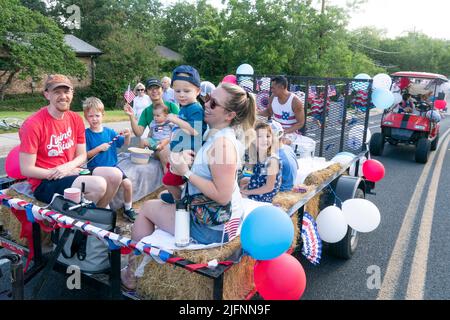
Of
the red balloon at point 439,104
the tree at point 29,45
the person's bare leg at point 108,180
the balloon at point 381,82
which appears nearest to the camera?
the person's bare leg at point 108,180

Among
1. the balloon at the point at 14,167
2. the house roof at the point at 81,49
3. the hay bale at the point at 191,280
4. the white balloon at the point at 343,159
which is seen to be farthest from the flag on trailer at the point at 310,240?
the house roof at the point at 81,49

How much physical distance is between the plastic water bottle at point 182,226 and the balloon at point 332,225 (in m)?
1.87

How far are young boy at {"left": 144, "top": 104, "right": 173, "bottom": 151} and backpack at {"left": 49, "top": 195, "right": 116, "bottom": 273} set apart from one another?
6.47 feet

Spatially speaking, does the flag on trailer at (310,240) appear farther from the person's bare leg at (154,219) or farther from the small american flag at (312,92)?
the small american flag at (312,92)

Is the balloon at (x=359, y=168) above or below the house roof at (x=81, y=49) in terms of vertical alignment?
below

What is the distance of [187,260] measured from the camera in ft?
6.97

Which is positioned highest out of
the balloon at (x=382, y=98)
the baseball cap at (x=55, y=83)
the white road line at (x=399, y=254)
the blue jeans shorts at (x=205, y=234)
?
the baseball cap at (x=55, y=83)

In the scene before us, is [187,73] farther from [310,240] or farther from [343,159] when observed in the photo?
[343,159]

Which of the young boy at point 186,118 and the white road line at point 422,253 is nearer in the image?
the young boy at point 186,118

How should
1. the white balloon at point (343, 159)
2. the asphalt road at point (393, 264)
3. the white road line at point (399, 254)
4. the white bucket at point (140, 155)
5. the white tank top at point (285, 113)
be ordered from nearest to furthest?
the asphalt road at point (393, 264)
the white road line at point (399, 254)
the white bucket at point (140, 155)
the white balloon at point (343, 159)
the white tank top at point (285, 113)

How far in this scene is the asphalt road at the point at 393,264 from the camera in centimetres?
354

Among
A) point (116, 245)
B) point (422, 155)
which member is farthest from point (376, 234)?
point (422, 155)

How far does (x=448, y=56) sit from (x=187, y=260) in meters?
62.0

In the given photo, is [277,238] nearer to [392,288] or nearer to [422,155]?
[392,288]
